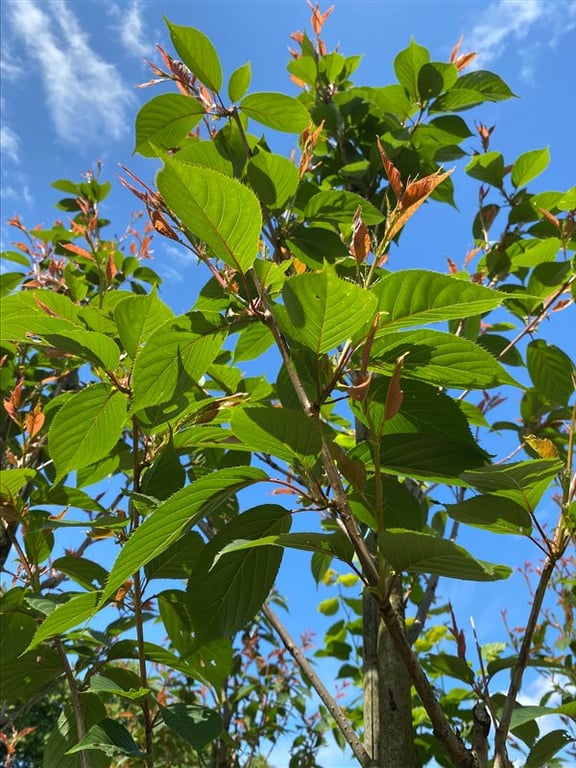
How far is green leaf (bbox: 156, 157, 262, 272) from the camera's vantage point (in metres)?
0.75

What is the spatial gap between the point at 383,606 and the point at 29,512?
1130 millimetres

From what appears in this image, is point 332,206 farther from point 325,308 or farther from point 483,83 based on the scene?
point 483,83

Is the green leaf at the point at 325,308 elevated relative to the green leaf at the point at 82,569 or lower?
elevated

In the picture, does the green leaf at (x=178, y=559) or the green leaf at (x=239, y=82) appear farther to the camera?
the green leaf at (x=239, y=82)

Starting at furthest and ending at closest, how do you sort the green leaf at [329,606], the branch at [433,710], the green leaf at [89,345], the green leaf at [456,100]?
the green leaf at [329,606], the green leaf at [456,100], the green leaf at [89,345], the branch at [433,710]

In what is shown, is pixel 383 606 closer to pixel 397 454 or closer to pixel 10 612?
pixel 397 454

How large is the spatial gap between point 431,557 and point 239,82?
4.14ft

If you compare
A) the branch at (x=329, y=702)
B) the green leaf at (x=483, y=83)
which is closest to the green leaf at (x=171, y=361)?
the branch at (x=329, y=702)

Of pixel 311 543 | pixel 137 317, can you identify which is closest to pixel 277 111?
pixel 137 317

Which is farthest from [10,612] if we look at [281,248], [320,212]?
[320,212]

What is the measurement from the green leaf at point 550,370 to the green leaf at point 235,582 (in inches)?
47.1

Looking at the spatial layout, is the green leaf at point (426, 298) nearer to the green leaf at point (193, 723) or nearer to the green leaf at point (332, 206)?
the green leaf at point (332, 206)

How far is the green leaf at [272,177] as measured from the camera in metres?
1.26

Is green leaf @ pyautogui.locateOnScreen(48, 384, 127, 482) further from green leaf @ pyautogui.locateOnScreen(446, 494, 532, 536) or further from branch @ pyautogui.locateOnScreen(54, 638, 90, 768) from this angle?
green leaf @ pyautogui.locateOnScreen(446, 494, 532, 536)
